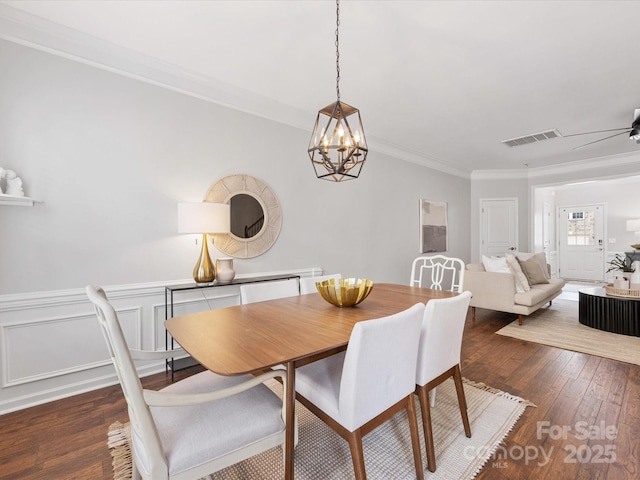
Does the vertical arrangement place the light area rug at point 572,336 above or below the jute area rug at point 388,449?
above

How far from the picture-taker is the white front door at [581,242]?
7.33m

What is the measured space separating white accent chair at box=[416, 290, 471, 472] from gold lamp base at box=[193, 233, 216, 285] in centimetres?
178

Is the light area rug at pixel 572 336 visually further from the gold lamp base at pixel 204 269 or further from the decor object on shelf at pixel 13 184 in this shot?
the decor object on shelf at pixel 13 184

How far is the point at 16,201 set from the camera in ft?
6.32

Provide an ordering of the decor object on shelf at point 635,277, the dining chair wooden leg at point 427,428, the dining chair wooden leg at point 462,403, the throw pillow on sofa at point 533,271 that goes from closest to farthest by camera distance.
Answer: the dining chair wooden leg at point 427,428 < the dining chair wooden leg at point 462,403 < the decor object on shelf at point 635,277 < the throw pillow on sofa at point 533,271

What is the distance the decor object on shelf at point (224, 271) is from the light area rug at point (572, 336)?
3.21 metres

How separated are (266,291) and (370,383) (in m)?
1.15

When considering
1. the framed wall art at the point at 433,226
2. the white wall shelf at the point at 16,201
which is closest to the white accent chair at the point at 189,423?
the white wall shelf at the point at 16,201

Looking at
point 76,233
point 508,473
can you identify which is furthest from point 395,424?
point 76,233

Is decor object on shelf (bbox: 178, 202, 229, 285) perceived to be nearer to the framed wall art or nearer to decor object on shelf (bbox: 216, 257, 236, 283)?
decor object on shelf (bbox: 216, 257, 236, 283)

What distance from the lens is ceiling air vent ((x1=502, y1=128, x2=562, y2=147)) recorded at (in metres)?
4.00

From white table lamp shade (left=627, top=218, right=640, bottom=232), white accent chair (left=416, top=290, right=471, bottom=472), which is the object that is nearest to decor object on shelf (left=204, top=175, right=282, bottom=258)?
white accent chair (left=416, top=290, right=471, bottom=472)

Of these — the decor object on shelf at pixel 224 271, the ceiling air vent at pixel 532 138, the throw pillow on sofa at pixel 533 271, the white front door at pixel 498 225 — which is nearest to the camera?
the decor object on shelf at pixel 224 271

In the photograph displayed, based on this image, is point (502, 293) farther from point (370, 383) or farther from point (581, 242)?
point (581, 242)
